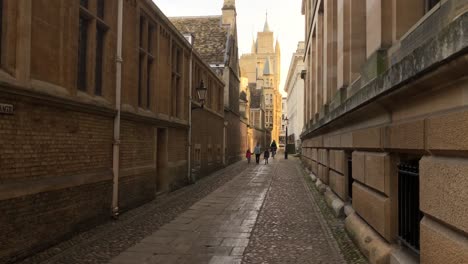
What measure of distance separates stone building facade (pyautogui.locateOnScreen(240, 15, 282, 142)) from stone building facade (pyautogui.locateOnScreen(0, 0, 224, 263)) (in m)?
81.4

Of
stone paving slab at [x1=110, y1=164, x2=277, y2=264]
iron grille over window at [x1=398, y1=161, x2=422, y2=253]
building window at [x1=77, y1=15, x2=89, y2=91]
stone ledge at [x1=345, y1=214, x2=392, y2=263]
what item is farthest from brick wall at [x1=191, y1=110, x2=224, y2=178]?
iron grille over window at [x1=398, y1=161, x2=422, y2=253]

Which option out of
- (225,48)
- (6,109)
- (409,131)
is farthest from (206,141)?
(409,131)

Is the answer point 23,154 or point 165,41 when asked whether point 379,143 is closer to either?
point 23,154

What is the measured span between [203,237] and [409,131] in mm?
4443

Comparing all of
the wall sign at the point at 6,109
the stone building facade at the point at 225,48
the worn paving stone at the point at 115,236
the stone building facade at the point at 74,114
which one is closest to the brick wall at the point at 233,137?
the stone building facade at the point at 225,48

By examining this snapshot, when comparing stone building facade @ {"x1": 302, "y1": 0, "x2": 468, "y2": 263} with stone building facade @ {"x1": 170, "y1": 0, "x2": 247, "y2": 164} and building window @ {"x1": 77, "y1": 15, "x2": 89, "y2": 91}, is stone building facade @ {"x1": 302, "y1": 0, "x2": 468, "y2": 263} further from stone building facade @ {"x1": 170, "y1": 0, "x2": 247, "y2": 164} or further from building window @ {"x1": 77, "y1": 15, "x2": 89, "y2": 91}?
stone building facade @ {"x1": 170, "y1": 0, "x2": 247, "y2": 164}

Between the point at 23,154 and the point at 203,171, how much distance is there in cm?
1521

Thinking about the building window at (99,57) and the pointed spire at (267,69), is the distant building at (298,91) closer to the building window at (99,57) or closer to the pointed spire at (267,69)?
the building window at (99,57)

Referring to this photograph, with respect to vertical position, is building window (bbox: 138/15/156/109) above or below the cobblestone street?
above

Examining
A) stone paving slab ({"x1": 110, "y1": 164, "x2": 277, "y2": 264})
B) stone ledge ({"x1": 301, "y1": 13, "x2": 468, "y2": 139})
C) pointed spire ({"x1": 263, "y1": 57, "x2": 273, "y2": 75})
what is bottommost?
stone paving slab ({"x1": 110, "y1": 164, "x2": 277, "y2": 264})

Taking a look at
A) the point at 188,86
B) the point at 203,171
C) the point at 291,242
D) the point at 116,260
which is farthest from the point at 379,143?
the point at 203,171

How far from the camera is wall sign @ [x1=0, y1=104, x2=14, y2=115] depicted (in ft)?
18.9

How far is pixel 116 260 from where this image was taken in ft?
21.0

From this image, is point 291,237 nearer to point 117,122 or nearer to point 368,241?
point 368,241
